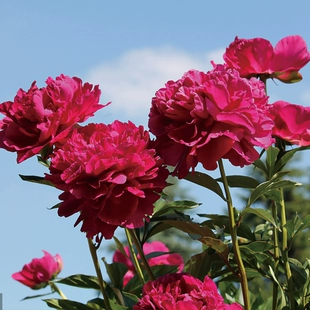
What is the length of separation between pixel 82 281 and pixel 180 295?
369 millimetres

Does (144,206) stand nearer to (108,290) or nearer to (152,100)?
(152,100)

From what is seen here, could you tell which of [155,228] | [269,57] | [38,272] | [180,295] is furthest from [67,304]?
[38,272]

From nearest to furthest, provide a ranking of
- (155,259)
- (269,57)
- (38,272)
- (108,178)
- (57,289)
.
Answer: (108,178), (269,57), (57,289), (155,259), (38,272)

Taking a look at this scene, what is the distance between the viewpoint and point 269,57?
4.29 feet

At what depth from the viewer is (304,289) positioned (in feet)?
4.08

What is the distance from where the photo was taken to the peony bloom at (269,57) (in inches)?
50.6

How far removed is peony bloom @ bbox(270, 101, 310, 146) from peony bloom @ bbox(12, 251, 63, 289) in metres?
1.08

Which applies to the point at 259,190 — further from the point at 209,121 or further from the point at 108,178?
the point at 108,178

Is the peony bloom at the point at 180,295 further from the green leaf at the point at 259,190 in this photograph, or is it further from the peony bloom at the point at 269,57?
the peony bloom at the point at 269,57

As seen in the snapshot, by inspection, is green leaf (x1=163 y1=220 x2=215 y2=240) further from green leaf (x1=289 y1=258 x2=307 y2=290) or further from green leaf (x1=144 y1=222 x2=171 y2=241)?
green leaf (x1=289 y1=258 x2=307 y2=290)

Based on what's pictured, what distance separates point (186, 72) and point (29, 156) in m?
0.28

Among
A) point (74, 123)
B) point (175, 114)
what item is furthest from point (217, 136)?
point (74, 123)

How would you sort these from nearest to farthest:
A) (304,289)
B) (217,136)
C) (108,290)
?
(217,136) → (304,289) → (108,290)

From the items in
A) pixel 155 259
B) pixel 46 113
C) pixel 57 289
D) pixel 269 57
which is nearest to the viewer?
pixel 46 113
